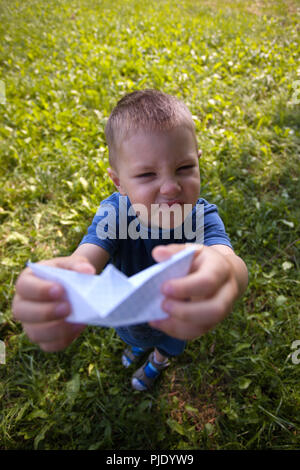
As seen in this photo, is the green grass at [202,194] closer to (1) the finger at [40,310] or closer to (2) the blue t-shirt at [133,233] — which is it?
(2) the blue t-shirt at [133,233]

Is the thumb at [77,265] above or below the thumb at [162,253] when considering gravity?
below

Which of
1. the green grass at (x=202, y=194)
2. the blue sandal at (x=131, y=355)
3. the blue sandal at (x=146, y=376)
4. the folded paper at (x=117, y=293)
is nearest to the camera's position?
the folded paper at (x=117, y=293)

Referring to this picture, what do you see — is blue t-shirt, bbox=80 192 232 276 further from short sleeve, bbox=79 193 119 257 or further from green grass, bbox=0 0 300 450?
green grass, bbox=0 0 300 450

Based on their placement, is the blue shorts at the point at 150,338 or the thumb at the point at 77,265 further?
the blue shorts at the point at 150,338

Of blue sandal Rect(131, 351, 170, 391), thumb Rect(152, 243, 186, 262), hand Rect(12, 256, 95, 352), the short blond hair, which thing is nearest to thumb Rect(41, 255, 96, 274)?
hand Rect(12, 256, 95, 352)

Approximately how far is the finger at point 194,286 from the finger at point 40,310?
248 millimetres

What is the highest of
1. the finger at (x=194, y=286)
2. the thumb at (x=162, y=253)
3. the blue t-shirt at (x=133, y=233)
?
the thumb at (x=162, y=253)

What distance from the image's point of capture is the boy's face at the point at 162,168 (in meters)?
1.11

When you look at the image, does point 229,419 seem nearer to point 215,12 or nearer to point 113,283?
point 113,283

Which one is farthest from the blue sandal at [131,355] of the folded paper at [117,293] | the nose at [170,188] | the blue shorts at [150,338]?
the folded paper at [117,293]

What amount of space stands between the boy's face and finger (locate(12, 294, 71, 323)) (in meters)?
0.61

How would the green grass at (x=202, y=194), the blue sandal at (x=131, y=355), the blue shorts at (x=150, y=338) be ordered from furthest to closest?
the blue sandal at (x=131, y=355), the green grass at (x=202, y=194), the blue shorts at (x=150, y=338)

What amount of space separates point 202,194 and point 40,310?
6.87 ft

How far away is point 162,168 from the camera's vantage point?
1.10 m
